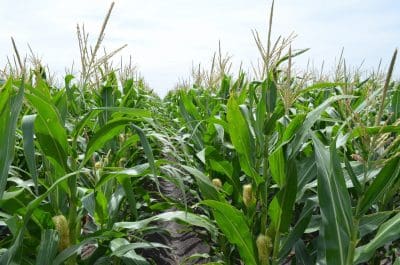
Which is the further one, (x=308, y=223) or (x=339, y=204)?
(x=308, y=223)

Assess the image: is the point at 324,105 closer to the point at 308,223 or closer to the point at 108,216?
the point at 308,223

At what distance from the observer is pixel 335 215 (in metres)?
1.30

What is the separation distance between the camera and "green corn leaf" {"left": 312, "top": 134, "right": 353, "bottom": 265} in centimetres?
129

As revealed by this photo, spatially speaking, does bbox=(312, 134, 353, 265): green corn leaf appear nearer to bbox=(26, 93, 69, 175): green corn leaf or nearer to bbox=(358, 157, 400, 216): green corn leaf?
bbox=(358, 157, 400, 216): green corn leaf

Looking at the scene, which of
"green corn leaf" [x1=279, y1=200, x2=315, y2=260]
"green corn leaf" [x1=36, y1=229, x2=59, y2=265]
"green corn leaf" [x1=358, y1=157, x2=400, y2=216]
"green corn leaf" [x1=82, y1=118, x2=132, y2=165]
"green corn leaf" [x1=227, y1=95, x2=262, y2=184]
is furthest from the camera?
"green corn leaf" [x1=227, y1=95, x2=262, y2=184]

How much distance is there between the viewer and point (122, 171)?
154 cm

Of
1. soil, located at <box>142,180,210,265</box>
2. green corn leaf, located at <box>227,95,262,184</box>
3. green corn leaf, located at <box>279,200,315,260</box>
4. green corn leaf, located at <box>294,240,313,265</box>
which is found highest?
green corn leaf, located at <box>227,95,262,184</box>

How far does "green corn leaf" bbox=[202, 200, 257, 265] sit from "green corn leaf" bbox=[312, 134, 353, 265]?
38 cm

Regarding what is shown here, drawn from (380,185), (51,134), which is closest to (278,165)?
(380,185)

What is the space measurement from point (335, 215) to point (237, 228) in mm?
442

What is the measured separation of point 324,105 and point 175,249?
6.90ft

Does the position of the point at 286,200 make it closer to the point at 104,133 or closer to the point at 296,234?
the point at 296,234

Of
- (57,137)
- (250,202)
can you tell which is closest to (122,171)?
(57,137)

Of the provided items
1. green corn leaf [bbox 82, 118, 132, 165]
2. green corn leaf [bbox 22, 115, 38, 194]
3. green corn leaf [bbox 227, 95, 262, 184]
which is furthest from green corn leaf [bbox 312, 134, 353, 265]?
green corn leaf [bbox 22, 115, 38, 194]
